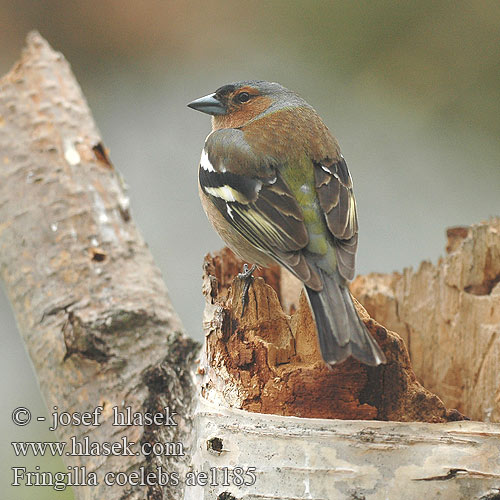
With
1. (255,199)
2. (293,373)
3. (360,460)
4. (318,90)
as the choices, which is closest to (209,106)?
(255,199)

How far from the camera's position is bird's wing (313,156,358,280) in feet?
9.42

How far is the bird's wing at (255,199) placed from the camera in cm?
287

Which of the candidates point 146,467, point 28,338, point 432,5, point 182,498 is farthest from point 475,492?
point 432,5

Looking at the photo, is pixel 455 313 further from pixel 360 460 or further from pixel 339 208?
pixel 360 460

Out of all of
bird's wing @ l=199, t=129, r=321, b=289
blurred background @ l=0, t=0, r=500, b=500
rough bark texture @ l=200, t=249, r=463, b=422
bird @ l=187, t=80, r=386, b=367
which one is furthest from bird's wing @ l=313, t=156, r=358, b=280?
blurred background @ l=0, t=0, r=500, b=500

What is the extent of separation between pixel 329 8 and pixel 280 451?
206 inches

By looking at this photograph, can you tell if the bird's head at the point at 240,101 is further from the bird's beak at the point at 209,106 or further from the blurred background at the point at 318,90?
the blurred background at the point at 318,90

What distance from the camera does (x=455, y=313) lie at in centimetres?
383

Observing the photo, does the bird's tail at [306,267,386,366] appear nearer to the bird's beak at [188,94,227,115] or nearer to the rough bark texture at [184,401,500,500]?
the rough bark texture at [184,401,500,500]

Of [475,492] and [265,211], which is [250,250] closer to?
[265,211]

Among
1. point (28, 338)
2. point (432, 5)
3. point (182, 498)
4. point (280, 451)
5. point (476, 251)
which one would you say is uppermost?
point (432, 5)

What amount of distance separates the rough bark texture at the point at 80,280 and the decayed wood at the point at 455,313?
4.56 ft

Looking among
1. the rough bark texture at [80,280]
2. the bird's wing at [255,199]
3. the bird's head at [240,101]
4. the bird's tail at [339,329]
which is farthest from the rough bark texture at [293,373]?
the bird's head at [240,101]

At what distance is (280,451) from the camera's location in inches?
86.0
